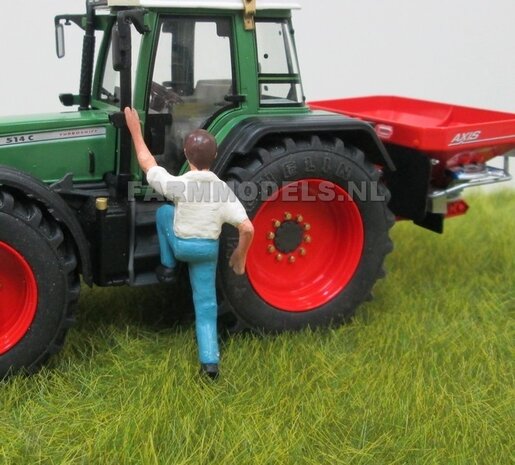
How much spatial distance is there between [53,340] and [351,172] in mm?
1520

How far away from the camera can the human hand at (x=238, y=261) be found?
2867mm

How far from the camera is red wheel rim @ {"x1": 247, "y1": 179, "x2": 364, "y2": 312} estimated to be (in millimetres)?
3232

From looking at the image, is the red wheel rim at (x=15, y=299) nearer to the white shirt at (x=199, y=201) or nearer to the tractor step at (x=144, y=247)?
the tractor step at (x=144, y=247)

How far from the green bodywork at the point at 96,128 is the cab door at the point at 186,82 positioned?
0.11ft

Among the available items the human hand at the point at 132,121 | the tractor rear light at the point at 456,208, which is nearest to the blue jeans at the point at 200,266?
the human hand at the point at 132,121

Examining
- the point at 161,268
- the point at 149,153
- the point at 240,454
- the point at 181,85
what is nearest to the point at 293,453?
the point at 240,454

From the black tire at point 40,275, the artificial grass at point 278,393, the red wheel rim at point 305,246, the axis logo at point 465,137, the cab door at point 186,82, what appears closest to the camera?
the artificial grass at point 278,393

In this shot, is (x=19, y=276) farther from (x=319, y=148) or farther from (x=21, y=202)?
(x=319, y=148)

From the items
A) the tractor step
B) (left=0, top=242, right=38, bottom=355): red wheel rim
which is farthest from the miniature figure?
(left=0, top=242, right=38, bottom=355): red wheel rim

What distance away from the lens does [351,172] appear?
3193mm

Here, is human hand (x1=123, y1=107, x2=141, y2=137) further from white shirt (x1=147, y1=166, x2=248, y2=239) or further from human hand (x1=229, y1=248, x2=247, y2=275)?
human hand (x1=229, y1=248, x2=247, y2=275)

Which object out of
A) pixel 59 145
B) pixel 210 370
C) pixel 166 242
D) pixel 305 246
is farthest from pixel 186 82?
pixel 210 370

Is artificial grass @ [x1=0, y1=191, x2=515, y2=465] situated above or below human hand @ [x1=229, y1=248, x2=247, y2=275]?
below

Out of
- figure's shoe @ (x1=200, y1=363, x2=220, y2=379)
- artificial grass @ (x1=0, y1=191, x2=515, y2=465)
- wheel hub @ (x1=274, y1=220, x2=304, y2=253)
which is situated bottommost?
artificial grass @ (x1=0, y1=191, x2=515, y2=465)
